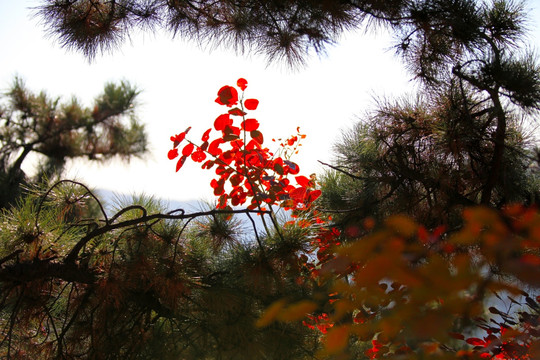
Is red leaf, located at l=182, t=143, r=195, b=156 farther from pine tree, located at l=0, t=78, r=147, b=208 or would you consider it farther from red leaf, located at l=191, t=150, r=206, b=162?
pine tree, located at l=0, t=78, r=147, b=208

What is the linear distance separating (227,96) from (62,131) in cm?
356

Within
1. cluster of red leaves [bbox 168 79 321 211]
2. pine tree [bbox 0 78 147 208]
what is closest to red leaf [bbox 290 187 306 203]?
cluster of red leaves [bbox 168 79 321 211]

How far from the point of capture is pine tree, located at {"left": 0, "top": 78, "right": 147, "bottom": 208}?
3812 millimetres

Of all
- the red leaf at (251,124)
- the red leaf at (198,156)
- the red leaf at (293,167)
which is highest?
the red leaf at (251,124)

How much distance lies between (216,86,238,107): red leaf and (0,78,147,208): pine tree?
3160 mm

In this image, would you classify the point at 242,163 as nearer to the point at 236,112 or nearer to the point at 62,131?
the point at 236,112

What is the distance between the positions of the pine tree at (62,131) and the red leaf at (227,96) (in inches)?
124

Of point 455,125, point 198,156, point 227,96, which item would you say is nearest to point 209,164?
point 198,156

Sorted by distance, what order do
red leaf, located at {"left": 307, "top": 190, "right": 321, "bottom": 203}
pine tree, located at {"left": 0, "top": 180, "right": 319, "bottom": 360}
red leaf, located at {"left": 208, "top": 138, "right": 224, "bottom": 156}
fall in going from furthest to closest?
red leaf, located at {"left": 307, "top": 190, "right": 321, "bottom": 203}
red leaf, located at {"left": 208, "top": 138, "right": 224, "bottom": 156}
pine tree, located at {"left": 0, "top": 180, "right": 319, "bottom": 360}

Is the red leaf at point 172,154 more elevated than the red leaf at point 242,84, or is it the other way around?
the red leaf at point 242,84

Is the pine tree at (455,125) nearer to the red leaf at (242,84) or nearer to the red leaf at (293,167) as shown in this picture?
the red leaf at (293,167)

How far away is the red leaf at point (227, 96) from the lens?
920mm

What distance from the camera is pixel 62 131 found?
3953 mm

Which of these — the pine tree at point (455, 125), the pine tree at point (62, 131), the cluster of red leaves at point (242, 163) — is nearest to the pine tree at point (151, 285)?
the cluster of red leaves at point (242, 163)
